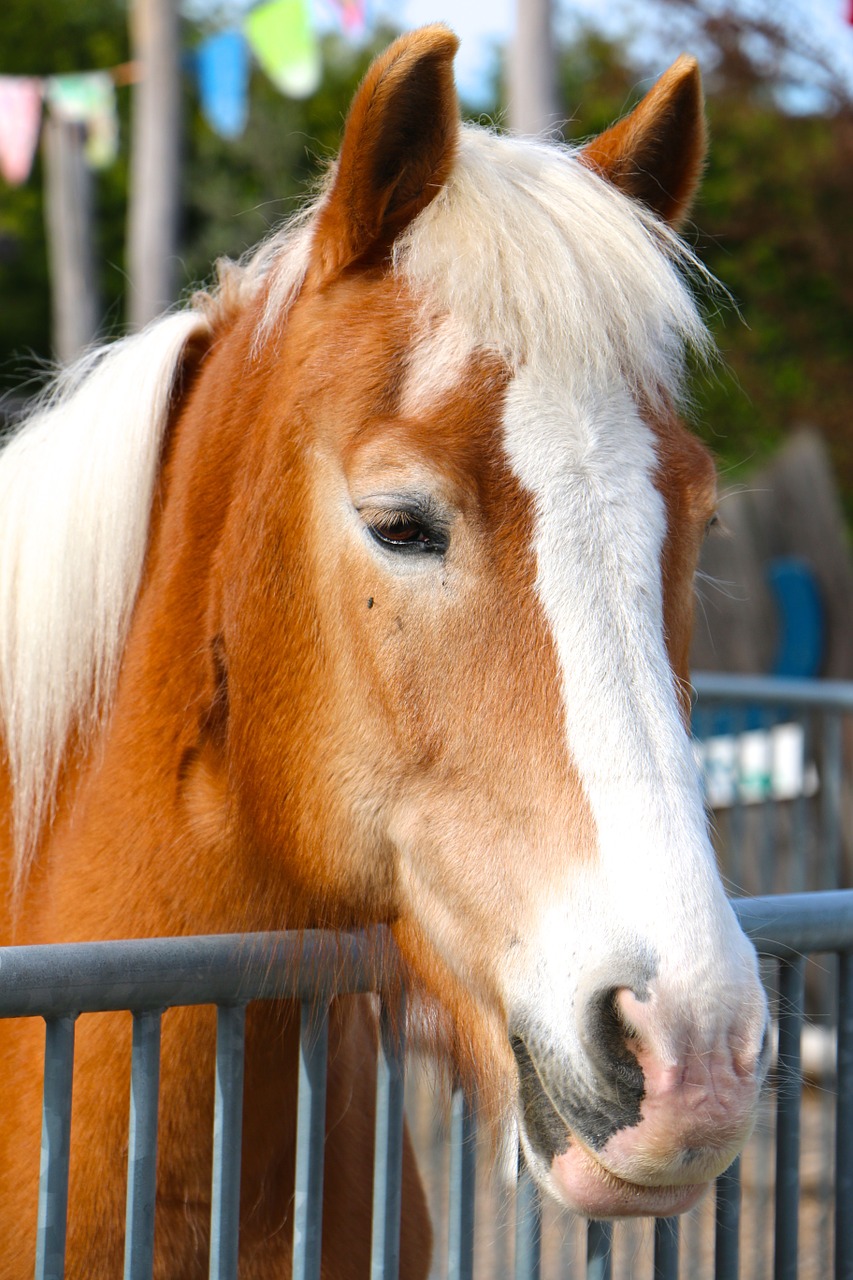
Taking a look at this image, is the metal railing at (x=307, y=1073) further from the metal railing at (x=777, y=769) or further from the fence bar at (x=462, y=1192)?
the metal railing at (x=777, y=769)

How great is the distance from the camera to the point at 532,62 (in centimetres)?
742

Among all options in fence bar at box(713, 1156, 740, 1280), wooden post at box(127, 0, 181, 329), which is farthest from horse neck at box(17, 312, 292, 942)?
wooden post at box(127, 0, 181, 329)

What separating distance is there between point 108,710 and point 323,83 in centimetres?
1679

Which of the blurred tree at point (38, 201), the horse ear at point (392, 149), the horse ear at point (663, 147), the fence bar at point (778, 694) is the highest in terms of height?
the blurred tree at point (38, 201)

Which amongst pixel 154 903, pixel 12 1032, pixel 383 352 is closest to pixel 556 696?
pixel 383 352

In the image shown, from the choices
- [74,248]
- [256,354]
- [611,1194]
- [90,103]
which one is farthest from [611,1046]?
[74,248]

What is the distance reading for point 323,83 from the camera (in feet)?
55.6

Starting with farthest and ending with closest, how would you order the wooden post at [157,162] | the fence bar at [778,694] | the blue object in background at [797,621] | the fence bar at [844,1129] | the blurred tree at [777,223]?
the blurred tree at [777,223], the wooden post at [157,162], the blue object in background at [797,621], the fence bar at [778,694], the fence bar at [844,1129]

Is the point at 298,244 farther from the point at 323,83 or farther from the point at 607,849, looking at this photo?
the point at 323,83

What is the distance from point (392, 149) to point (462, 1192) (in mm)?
1416

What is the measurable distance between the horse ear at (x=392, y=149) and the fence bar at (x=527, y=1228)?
1276 millimetres

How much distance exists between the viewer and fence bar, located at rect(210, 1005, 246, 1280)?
144 centimetres

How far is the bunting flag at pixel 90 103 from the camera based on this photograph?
9.41 meters

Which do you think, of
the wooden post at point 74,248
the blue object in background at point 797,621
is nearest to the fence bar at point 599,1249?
the blue object in background at point 797,621
